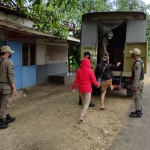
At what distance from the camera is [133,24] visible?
7023mm

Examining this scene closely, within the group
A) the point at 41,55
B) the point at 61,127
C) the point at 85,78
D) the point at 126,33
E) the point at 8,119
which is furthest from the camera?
the point at 41,55

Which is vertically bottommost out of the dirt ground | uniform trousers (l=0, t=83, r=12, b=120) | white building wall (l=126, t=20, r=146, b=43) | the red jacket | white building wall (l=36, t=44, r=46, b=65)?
the dirt ground

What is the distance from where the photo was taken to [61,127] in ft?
15.3

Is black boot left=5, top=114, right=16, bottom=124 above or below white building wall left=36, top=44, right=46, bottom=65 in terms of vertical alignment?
below

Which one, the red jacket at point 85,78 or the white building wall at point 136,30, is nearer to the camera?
the red jacket at point 85,78

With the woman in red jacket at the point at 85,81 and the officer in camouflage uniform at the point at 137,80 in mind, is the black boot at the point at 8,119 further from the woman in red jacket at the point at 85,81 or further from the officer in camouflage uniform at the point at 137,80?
the officer in camouflage uniform at the point at 137,80

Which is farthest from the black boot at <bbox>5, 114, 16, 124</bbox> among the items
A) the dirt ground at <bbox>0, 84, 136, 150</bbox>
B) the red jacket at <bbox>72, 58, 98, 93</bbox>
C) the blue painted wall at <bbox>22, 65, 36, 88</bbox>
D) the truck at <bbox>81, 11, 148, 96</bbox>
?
the blue painted wall at <bbox>22, 65, 36, 88</bbox>

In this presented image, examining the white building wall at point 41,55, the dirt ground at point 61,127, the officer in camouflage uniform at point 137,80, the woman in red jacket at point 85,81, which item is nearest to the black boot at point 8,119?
the dirt ground at point 61,127

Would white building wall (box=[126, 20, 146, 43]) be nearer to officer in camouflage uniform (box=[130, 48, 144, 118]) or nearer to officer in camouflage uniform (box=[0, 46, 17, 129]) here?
officer in camouflage uniform (box=[130, 48, 144, 118])

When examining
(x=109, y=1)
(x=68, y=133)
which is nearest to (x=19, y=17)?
(x=68, y=133)

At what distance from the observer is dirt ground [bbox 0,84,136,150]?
12.9 ft

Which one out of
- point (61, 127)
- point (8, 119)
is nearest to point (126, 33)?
point (61, 127)

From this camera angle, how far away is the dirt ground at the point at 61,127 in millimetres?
3925

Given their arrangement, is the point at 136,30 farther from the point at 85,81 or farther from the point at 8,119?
the point at 8,119
